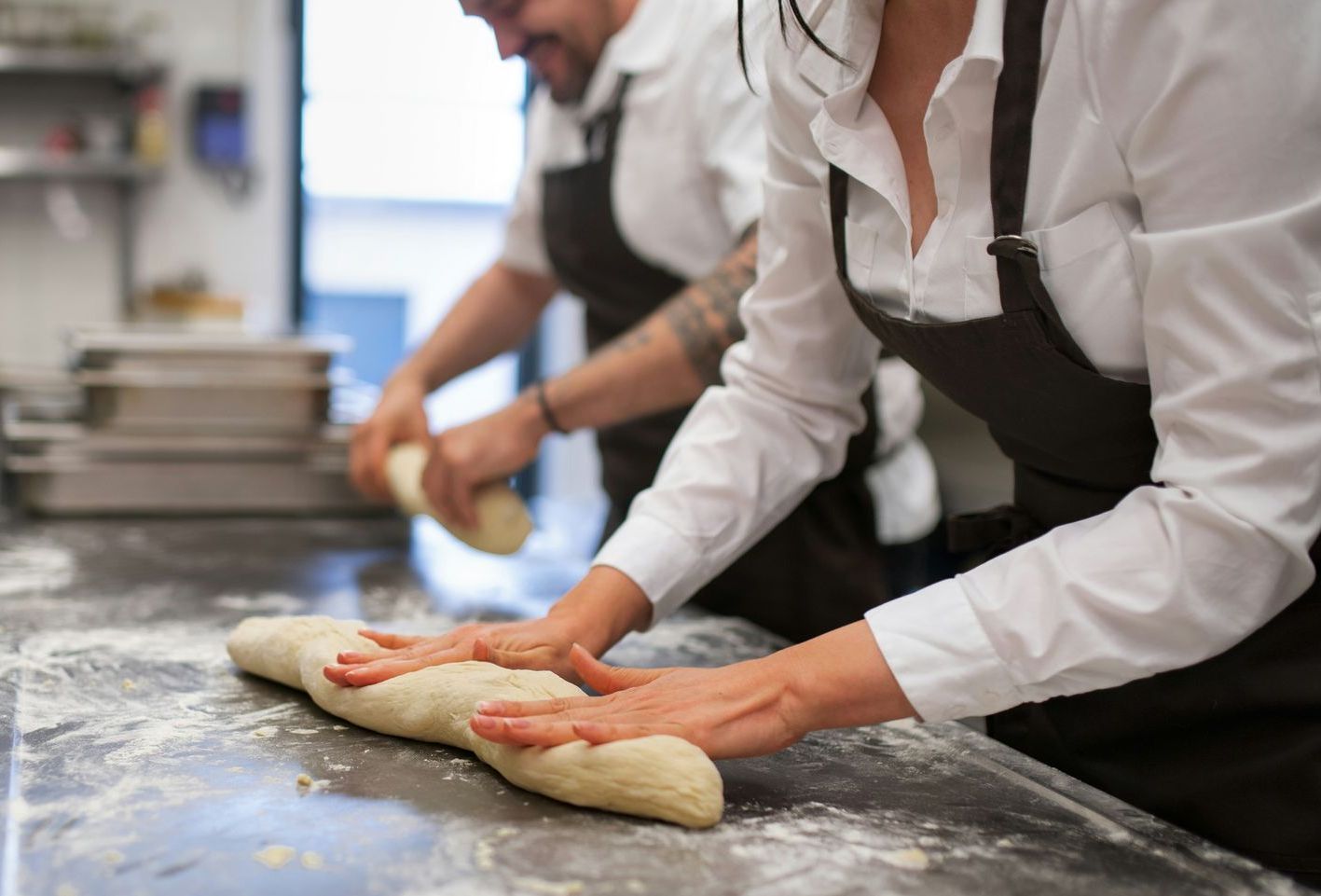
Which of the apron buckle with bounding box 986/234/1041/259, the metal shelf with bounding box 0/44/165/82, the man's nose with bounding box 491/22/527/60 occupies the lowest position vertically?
the apron buckle with bounding box 986/234/1041/259

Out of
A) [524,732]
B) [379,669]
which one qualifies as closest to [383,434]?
[379,669]

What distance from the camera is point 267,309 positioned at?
499 cm

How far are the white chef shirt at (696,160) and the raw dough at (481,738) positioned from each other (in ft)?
2.60

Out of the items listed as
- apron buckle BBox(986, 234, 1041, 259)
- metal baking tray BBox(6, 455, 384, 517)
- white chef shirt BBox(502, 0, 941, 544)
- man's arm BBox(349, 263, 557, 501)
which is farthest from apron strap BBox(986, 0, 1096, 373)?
metal baking tray BBox(6, 455, 384, 517)

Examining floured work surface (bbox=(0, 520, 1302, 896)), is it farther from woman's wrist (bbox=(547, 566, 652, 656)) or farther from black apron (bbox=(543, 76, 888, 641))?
black apron (bbox=(543, 76, 888, 641))

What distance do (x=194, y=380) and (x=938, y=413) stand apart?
1.68 m

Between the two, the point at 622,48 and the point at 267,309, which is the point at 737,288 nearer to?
the point at 622,48

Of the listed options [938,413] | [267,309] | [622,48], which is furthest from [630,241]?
[267,309]

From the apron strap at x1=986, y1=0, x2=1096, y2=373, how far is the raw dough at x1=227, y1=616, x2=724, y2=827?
0.40 metres

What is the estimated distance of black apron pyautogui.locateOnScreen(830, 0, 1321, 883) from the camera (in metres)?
0.93

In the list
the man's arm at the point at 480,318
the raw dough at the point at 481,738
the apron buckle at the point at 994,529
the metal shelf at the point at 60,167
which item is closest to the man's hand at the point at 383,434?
the man's arm at the point at 480,318

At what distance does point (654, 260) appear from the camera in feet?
6.25

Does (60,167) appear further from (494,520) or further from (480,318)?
(494,520)

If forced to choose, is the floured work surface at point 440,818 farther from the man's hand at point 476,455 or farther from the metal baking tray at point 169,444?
the metal baking tray at point 169,444
